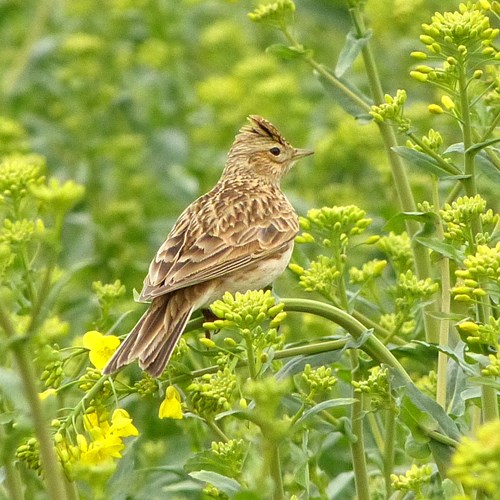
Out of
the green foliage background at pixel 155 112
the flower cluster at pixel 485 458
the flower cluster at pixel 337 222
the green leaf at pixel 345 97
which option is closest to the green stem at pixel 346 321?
the flower cluster at pixel 337 222

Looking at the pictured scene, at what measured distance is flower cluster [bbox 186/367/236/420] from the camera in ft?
12.6

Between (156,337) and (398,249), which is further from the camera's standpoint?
(398,249)

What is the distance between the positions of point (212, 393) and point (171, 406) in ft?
0.43

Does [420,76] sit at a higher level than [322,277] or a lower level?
higher

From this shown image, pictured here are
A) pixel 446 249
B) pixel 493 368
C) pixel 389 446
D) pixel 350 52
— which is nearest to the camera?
pixel 493 368

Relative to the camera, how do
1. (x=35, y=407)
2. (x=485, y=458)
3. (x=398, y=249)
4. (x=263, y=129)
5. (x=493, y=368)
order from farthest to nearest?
(x=263, y=129) < (x=398, y=249) < (x=493, y=368) < (x=35, y=407) < (x=485, y=458)

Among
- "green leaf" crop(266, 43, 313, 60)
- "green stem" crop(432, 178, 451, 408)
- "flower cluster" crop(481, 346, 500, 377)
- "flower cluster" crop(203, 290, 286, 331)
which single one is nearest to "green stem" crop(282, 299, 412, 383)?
"flower cluster" crop(203, 290, 286, 331)

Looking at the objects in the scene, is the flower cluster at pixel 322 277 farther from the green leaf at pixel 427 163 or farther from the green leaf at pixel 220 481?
the green leaf at pixel 220 481

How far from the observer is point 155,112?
368 inches

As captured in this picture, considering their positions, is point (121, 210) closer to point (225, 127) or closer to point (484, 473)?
point (225, 127)

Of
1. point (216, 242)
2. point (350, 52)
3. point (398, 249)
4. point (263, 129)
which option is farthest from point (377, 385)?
point (263, 129)

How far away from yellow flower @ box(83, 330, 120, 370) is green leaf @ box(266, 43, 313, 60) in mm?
1716

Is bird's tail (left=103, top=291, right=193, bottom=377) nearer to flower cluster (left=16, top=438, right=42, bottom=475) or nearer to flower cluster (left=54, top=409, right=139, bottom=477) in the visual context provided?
flower cluster (left=54, top=409, right=139, bottom=477)

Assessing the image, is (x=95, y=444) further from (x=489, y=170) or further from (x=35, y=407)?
(x=489, y=170)
